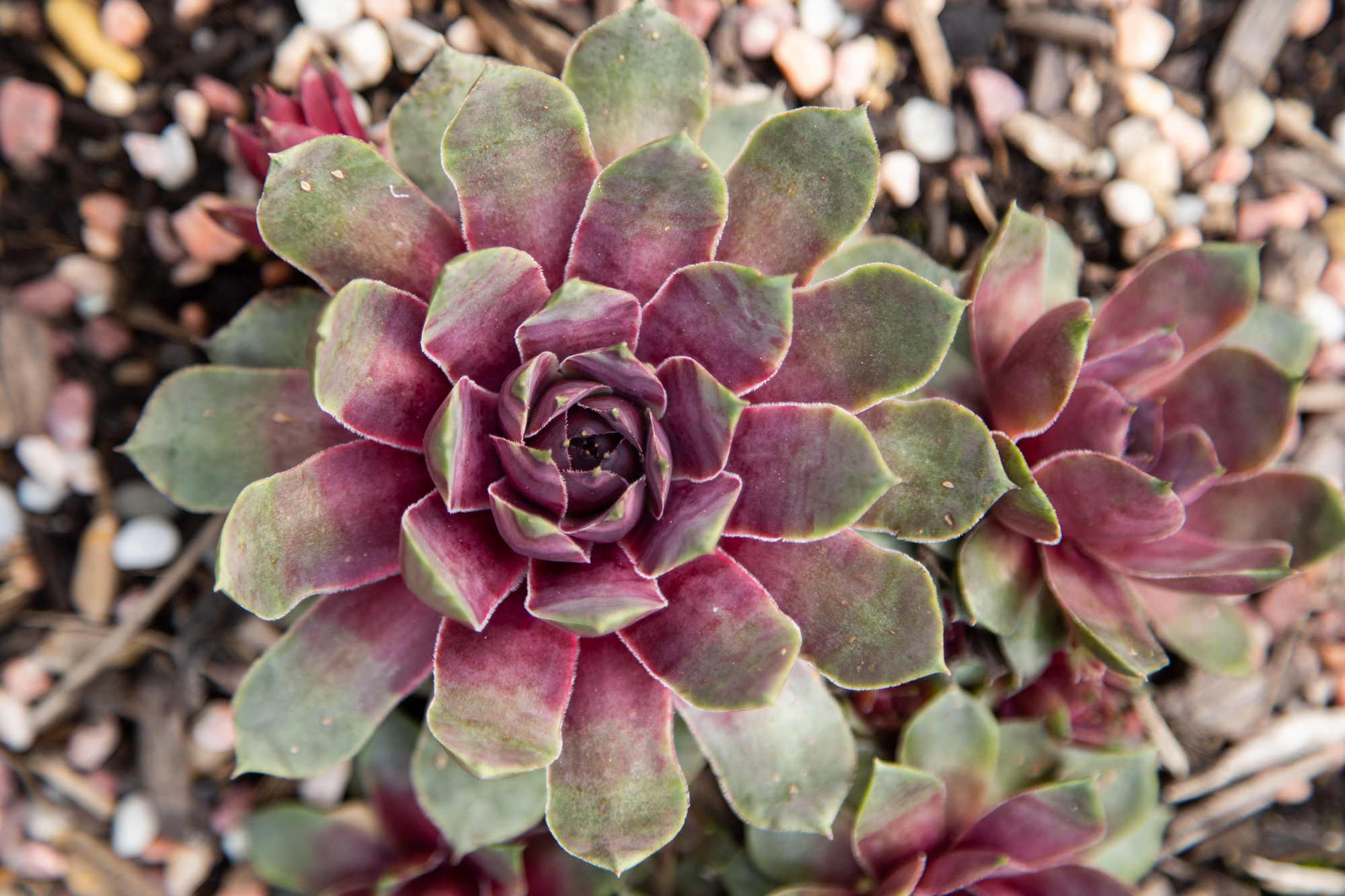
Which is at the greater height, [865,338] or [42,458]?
[865,338]

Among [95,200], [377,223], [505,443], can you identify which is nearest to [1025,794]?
[505,443]

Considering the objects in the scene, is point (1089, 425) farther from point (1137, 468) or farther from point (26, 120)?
point (26, 120)

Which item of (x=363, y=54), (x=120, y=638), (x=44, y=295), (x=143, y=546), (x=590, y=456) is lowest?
(x=120, y=638)

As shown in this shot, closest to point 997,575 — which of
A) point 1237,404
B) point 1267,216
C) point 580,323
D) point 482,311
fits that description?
point 1237,404

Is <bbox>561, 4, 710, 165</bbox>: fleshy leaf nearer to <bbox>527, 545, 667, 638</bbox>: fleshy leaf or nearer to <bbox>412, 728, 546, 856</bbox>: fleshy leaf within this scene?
<bbox>527, 545, 667, 638</bbox>: fleshy leaf

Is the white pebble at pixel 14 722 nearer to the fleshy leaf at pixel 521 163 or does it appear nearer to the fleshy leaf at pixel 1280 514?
the fleshy leaf at pixel 521 163

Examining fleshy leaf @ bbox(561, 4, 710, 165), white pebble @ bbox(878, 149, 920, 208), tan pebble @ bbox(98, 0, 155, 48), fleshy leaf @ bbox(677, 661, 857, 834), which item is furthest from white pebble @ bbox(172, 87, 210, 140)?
fleshy leaf @ bbox(677, 661, 857, 834)

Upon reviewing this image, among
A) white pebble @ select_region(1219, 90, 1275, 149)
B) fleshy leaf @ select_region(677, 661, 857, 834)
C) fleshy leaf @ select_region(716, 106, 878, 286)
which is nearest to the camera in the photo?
fleshy leaf @ select_region(716, 106, 878, 286)

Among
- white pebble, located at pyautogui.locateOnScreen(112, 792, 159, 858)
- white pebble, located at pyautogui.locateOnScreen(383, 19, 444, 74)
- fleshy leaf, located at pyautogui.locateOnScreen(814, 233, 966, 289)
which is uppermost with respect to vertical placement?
white pebble, located at pyautogui.locateOnScreen(383, 19, 444, 74)
